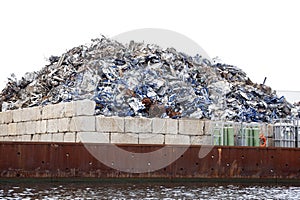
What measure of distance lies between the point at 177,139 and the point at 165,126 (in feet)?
2.35

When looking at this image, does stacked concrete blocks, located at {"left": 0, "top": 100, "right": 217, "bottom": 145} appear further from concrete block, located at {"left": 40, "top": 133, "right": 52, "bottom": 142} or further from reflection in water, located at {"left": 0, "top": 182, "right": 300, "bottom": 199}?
reflection in water, located at {"left": 0, "top": 182, "right": 300, "bottom": 199}

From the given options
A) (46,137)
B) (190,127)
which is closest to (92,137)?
(46,137)

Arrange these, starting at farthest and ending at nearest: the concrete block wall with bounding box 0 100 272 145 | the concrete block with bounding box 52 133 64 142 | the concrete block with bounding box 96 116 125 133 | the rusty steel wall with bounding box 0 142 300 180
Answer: the concrete block with bounding box 52 133 64 142, the concrete block with bounding box 96 116 125 133, the concrete block wall with bounding box 0 100 272 145, the rusty steel wall with bounding box 0 142 300 180

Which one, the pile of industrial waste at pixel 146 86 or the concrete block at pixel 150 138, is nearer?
the concrete block at pixel 150 138

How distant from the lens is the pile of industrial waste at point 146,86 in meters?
30.4

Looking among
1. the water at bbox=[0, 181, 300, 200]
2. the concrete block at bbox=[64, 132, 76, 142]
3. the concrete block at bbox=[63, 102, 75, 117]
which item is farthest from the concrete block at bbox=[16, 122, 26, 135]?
the water at bbox=[0, 181, 300, 200]

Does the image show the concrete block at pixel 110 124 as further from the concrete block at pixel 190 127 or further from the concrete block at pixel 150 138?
the concrete block at pixel 190 127

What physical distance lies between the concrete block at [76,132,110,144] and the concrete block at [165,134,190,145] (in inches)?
99.2

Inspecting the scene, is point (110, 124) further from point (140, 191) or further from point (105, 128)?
point (140, 191)

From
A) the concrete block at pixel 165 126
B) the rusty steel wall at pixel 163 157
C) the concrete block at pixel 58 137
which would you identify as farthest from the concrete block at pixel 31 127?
the rusty steel wall at pixel 163 157

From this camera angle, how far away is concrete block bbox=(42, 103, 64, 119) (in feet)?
93.2

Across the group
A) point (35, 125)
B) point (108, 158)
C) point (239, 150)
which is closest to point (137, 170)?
point (108, 158)

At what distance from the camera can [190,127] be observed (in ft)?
93.7

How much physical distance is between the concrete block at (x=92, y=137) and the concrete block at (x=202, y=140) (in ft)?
12.0
